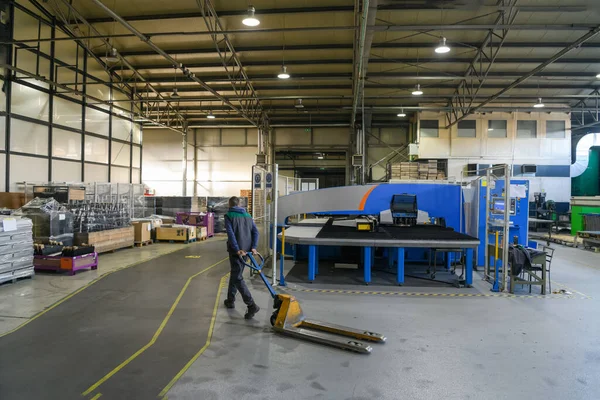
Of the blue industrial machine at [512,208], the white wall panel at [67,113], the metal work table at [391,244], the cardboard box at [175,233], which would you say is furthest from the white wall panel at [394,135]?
the metal work table at [391,244]

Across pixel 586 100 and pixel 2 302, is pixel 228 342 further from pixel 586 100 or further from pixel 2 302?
pixel 586 100

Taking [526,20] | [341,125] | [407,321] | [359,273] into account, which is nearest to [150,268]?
[359,273]

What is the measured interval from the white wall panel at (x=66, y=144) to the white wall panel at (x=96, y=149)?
51cm

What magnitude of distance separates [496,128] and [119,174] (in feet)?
63.8

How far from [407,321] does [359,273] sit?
3087mm

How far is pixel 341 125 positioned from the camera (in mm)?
20734

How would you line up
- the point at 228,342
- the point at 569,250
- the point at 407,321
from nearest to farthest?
the point at 228,342 < the point at 407,321 < the point at 569,250

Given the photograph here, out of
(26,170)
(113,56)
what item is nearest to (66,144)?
(26,170)

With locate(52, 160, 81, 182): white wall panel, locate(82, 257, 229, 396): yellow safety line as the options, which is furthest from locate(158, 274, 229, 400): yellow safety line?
locate(52, 160, 81, 182): white wall panel

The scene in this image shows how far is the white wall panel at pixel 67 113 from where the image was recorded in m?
14.4

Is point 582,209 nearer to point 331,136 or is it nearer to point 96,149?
point 331,136

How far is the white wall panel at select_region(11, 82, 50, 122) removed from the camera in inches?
493

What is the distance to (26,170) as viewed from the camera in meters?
12.9

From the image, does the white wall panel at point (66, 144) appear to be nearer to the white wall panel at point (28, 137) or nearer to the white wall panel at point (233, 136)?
the white wall panel at point (28, 137)
